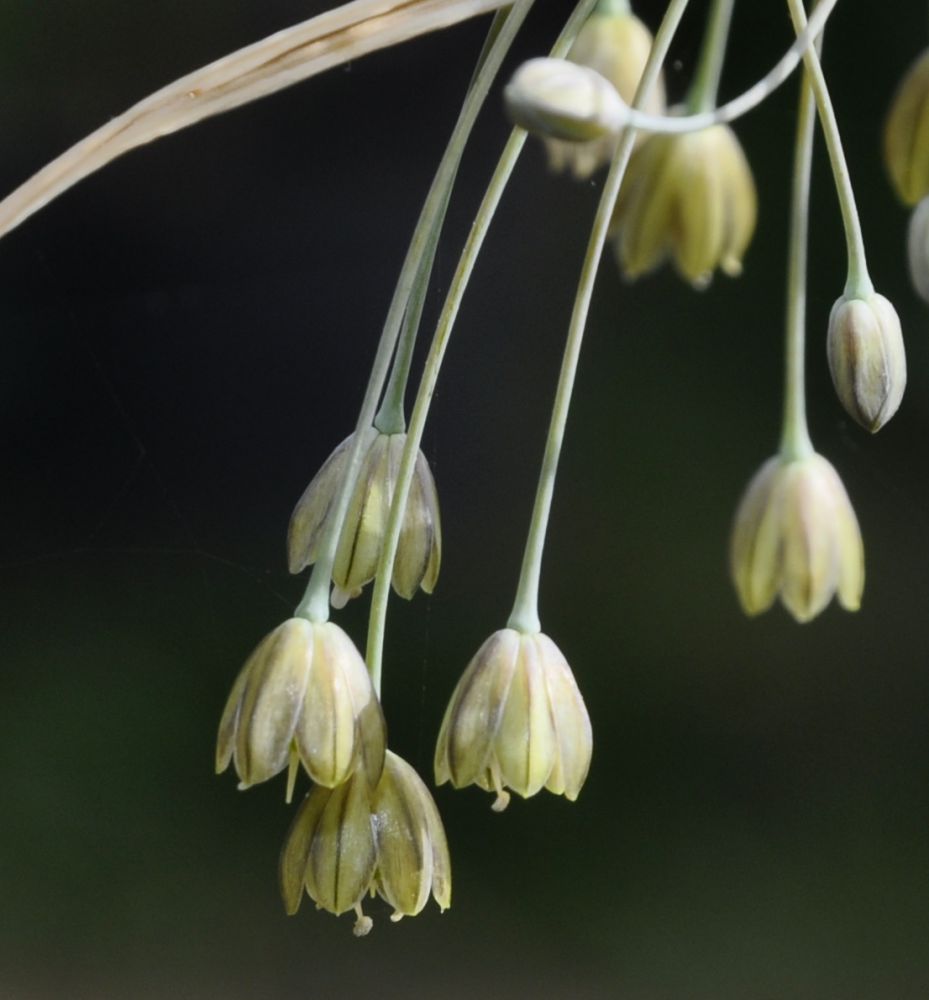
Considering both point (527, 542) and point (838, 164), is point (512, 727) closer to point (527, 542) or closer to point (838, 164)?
point (527, 542)

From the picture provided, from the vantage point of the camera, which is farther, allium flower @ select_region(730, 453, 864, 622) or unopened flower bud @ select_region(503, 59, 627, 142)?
allium flower @ select_region(730, 453, 864, 622)

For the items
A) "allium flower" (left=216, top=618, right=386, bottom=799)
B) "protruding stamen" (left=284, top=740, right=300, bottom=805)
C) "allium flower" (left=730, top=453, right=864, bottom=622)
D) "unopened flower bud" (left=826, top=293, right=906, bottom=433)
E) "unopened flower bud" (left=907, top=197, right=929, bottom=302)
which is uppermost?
"unopened flower bud" (left=907, top=197, right=929, bottom=302)

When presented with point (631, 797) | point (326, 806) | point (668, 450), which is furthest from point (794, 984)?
point (326, 806)

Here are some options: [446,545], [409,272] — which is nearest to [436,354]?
[409,272]

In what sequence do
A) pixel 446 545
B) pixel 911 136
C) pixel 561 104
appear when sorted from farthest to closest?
1. pixel 446 545
2. pixel 911 136
3. pixel 561 104

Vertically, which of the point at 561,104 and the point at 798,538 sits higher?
the point at 561,104

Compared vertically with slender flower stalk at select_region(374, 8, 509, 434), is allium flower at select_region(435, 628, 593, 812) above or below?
below

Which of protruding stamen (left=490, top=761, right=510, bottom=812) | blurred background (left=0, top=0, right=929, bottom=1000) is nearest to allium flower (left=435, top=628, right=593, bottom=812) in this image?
protruding stamen (left=490, top=761, right=510, bottom=812)

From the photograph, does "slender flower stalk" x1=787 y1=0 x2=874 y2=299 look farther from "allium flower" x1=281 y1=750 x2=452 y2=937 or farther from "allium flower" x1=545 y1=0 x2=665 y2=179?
"allium flower" x1=281 y1=750 x2=452 y2=937
